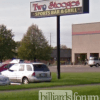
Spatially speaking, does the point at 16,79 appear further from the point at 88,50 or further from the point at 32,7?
the point at 88,50

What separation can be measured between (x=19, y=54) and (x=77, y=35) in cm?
1742

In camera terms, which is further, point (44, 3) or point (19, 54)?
point (19, 54)

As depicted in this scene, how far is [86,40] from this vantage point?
3258 inches

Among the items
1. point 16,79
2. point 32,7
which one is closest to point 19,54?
point 32,7

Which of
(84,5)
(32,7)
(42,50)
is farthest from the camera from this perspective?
(42,50)

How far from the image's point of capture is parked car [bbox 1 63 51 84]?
23859 millimetres

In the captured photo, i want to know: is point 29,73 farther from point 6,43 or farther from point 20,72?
point 6,43

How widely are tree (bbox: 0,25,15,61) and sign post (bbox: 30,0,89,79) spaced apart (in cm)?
3797

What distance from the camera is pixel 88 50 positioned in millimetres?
82812

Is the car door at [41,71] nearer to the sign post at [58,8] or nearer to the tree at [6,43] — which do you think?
the sign post at [58,8]

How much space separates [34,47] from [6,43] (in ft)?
25.9

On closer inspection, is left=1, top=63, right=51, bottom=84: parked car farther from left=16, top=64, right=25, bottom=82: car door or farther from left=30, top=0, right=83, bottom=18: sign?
left=30, top=0, right=83, bottom=18: sign

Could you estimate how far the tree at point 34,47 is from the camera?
7356 centimetres

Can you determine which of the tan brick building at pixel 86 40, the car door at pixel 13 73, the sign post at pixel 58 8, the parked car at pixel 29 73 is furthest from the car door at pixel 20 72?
the tan brick building at pixel 86 40
